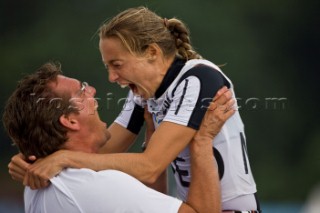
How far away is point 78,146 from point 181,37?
0.61 m

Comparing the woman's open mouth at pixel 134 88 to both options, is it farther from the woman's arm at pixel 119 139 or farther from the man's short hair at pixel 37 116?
the man's short hair at pixel 37 116

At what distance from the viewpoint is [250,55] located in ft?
26.5

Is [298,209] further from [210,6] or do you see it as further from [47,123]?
[47,123]

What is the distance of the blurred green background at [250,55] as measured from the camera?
7.67 m

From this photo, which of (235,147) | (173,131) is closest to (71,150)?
(173,131)

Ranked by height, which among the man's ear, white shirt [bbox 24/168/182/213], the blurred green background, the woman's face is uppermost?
the woman's face

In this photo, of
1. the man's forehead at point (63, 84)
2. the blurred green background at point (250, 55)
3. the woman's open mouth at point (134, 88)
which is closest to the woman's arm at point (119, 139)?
the woman's open mouth at point (134, 88)

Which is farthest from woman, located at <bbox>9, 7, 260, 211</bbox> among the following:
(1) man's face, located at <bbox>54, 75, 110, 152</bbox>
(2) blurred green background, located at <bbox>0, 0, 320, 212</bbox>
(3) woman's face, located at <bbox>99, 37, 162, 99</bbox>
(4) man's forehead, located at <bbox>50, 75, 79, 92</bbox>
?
(2) blurred green background, located at <bbox>0, 0, 320, 212</bbox>

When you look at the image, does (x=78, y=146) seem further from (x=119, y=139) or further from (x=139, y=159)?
(x=119, y=139)

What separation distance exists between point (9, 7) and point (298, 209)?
12.2 ft

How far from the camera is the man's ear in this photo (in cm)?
240

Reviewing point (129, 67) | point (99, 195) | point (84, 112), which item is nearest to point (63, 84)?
point (84, 112)

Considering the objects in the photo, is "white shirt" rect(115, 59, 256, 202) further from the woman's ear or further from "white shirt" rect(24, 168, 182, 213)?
"white shirt" rect(24, 168, 182, 213)

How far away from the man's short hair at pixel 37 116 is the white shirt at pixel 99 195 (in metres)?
0.13
